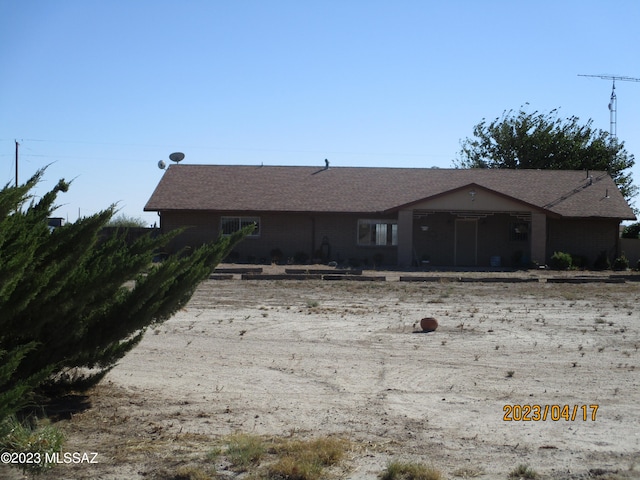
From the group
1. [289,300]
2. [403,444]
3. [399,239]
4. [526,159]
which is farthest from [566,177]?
[403,444]

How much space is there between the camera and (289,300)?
19250mm

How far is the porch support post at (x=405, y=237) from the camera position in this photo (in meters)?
34.1

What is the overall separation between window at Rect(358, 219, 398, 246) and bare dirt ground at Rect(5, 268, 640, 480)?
1920cm

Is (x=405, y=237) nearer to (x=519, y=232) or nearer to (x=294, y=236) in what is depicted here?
(x=294, y=236)

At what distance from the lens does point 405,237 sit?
3416 cm

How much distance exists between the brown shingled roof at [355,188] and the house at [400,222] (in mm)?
95

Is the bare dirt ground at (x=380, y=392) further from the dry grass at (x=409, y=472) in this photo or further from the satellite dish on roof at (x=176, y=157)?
the satellite dish on roof at (x=176, y=157)

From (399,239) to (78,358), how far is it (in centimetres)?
2685

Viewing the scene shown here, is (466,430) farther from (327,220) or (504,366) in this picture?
(327,220)
